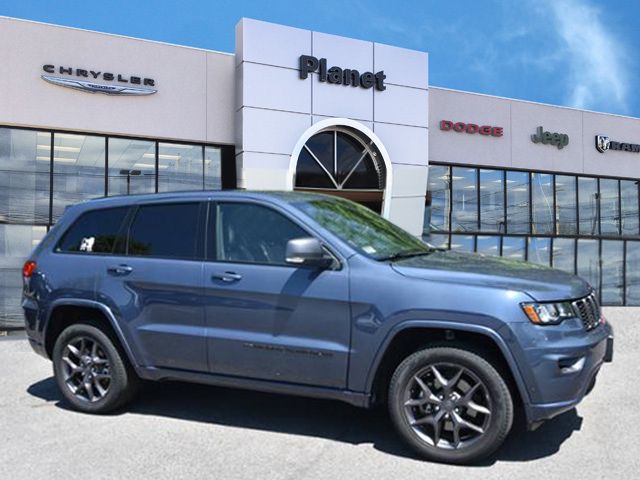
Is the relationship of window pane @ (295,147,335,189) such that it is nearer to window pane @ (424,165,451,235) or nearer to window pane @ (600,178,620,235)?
window pane @ (424,165,451,235)

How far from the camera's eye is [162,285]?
16.1ft

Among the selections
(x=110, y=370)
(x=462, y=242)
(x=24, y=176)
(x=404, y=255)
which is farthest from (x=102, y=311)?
(x=462, y=242)

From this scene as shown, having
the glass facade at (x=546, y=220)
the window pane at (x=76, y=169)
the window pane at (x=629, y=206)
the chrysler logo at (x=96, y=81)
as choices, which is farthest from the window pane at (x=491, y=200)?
the window pane at (x=76, y=169)

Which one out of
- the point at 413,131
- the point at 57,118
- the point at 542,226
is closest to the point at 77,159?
the point at 57,118

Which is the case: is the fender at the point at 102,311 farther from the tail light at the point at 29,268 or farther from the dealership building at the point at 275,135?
the dealership building at the point at 275,135

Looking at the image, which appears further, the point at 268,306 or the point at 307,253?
the point at 268,306

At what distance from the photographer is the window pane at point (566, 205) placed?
71.2ft

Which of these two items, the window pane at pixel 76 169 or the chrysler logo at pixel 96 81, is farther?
the window pane at pixel 76 169

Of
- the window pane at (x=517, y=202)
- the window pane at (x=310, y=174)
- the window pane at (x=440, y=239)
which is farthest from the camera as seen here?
the window pane at (x=517, y=202)

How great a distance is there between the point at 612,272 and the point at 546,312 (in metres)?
21.1

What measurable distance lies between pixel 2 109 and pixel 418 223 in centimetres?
1067

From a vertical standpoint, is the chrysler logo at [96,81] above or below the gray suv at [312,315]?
above

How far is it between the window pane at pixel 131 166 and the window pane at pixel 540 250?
40.6 ft

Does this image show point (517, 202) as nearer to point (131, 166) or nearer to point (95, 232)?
point (131, 166)
